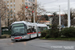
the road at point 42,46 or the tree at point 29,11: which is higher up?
the tree at point 29,11

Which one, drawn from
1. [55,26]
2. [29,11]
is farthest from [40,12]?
[55,26]

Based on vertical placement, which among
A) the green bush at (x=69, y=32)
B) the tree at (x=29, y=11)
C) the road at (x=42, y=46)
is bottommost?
the road at (x=42, y=46)

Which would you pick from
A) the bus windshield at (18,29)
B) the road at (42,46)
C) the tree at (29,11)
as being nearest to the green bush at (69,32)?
the road at (42,46)

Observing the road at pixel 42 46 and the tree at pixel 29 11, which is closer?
the road at pixel 42 46

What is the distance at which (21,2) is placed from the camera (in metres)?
46.5

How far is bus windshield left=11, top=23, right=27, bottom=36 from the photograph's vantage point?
22.2 metres

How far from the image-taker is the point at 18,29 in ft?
73.3

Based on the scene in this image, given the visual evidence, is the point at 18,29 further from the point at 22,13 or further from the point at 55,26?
the point at 22,13

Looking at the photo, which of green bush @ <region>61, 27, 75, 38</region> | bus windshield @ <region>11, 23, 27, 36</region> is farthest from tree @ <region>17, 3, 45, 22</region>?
green bush @ <region>61, 27, 75, 38</region>

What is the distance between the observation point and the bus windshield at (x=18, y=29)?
22.2 meters

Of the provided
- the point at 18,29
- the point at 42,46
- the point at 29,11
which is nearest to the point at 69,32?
the point at 18,29

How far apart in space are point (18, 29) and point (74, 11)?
1368 inches

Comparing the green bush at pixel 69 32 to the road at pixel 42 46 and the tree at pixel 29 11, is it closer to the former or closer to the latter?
the road at pixel 42 46

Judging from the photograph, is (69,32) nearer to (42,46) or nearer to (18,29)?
(18,29)
